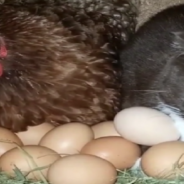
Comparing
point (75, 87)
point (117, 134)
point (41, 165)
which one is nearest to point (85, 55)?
point (75, 87)

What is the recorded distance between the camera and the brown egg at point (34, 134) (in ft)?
5.23

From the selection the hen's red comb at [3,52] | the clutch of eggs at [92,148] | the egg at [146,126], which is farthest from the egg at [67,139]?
the hen's red comb at [3,52]

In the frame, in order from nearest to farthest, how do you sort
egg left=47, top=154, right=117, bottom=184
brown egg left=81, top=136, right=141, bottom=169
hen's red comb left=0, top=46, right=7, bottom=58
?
1. egg left=47, top=154, right=117, bottom=184
2. brown egg left=81, top=136, right=141, bottom=169
3. hen's red comb left=0, top=46, right=7, bottom=58

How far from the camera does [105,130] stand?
158 centimetres

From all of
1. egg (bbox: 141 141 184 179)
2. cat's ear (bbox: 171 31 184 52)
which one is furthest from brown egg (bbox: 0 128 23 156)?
A: cat's ear (bbox: 171 31 184 52)

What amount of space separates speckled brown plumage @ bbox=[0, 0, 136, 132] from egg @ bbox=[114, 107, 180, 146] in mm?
185

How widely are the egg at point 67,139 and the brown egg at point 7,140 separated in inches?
3.0

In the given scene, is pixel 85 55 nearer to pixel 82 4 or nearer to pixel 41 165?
pixel 82 4

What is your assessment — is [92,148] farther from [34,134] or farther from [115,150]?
[34,134]

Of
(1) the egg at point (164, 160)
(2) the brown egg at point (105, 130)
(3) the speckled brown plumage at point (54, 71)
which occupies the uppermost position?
(3) the speckled brown plumage at point (54, 71)

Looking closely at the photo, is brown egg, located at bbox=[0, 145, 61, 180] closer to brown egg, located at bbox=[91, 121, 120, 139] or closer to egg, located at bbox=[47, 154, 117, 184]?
egg, located at bbox=[47, 154, 117, 184]

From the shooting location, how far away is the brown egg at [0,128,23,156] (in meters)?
1.52

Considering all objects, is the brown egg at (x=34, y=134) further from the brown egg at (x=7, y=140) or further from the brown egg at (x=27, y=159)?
the brown egg at (x=27, y=159)

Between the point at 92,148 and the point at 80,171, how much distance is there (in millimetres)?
148
